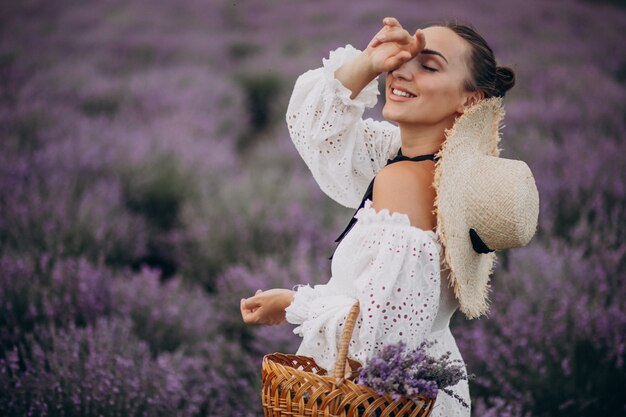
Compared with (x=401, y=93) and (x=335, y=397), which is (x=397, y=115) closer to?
(x=401, y=93)

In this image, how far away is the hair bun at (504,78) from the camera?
5.75 feet

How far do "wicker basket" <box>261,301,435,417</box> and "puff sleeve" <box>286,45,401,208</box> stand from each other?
0.48 meters

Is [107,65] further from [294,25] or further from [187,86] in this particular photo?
[294,25]

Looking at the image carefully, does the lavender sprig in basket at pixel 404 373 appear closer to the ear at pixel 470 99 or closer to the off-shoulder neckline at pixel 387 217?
the off-shoulder neckline at pixel 387 217

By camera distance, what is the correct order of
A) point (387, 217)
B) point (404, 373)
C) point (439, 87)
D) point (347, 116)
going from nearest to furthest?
point (404, 373), point (387, 217), point (439, 87), point (347, 116)

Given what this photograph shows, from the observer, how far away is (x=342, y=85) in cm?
172

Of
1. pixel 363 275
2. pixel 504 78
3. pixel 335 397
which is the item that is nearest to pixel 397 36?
pixel 504 78

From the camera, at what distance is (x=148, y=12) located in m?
10.8

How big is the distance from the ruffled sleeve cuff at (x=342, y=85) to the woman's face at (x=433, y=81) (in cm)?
11

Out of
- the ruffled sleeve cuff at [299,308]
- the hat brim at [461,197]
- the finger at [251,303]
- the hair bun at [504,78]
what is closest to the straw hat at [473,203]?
the hat brim at [461,197]

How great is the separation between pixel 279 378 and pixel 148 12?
401 inches

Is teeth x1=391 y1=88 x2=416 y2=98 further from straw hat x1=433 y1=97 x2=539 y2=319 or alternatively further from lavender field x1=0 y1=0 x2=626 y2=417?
lavender field x1=0 y1=0 x2=626 y2=417

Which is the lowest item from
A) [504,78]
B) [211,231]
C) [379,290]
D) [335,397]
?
[211,231]

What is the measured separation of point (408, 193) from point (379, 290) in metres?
0.24
